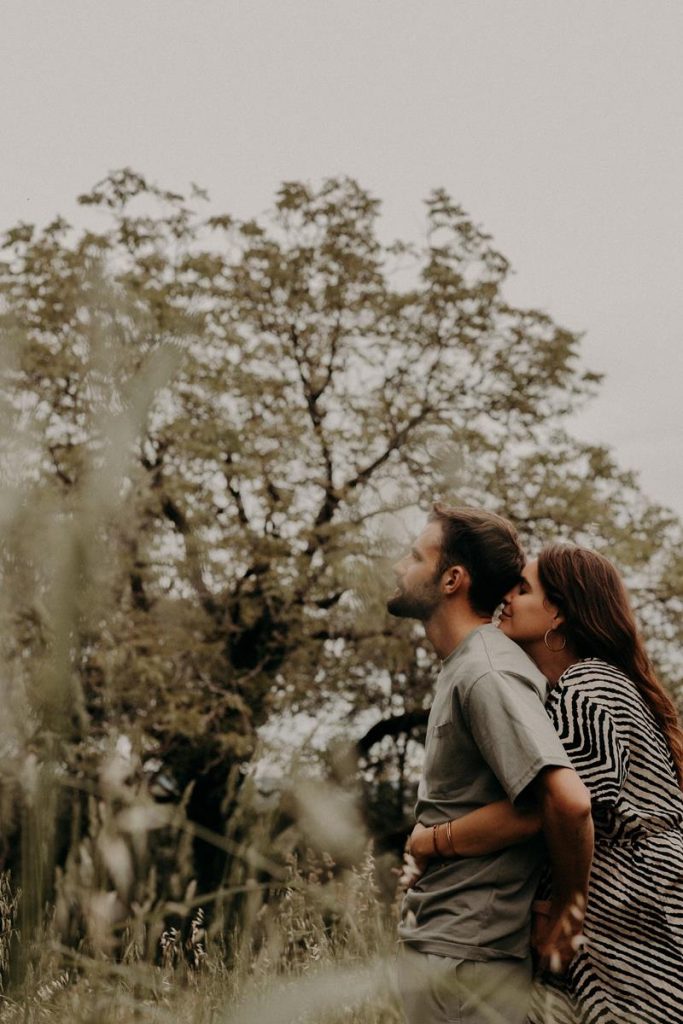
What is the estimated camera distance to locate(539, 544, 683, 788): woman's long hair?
2.36 m

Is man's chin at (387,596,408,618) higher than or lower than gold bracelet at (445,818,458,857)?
Answer: higher

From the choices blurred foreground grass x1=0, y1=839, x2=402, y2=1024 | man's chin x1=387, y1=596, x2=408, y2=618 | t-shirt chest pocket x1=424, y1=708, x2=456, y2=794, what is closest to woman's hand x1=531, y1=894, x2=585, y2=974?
t-shirt chest pocket x1=424, y1=708, x2=456, y2=794

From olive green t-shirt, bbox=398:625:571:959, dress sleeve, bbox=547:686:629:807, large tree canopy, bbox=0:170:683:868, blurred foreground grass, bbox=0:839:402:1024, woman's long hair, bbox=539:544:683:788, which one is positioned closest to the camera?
blurred foreground grass, bbox=0:839:402:1024

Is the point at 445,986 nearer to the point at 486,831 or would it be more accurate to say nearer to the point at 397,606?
the point at 486,831

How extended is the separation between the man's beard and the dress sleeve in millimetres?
407

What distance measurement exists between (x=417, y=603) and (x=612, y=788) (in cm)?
64

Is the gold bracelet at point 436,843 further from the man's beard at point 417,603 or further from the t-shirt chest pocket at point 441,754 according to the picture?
the man's beard at point 417,603

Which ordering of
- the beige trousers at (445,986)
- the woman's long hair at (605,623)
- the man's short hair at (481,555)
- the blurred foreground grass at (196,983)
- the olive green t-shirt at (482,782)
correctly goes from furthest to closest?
the man's short hair at (481,555), the woman's long hair at (605,623), the olive green t-shirt at (482,782), the beige trousers at (445,986), the blurred foreground grass at (196,983)

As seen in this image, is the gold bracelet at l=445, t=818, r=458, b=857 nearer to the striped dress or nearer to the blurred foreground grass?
the striped dress

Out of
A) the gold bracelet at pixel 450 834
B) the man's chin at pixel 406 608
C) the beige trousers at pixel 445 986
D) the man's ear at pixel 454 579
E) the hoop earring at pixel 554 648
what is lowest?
the beige trousers at pixel 445 986

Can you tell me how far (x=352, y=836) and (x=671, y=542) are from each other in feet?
39.0

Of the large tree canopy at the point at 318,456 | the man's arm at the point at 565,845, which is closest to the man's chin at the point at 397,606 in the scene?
the man's arm at the point at 565,845

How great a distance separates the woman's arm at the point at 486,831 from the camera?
2016 millimetres

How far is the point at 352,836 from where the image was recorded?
1312mm
